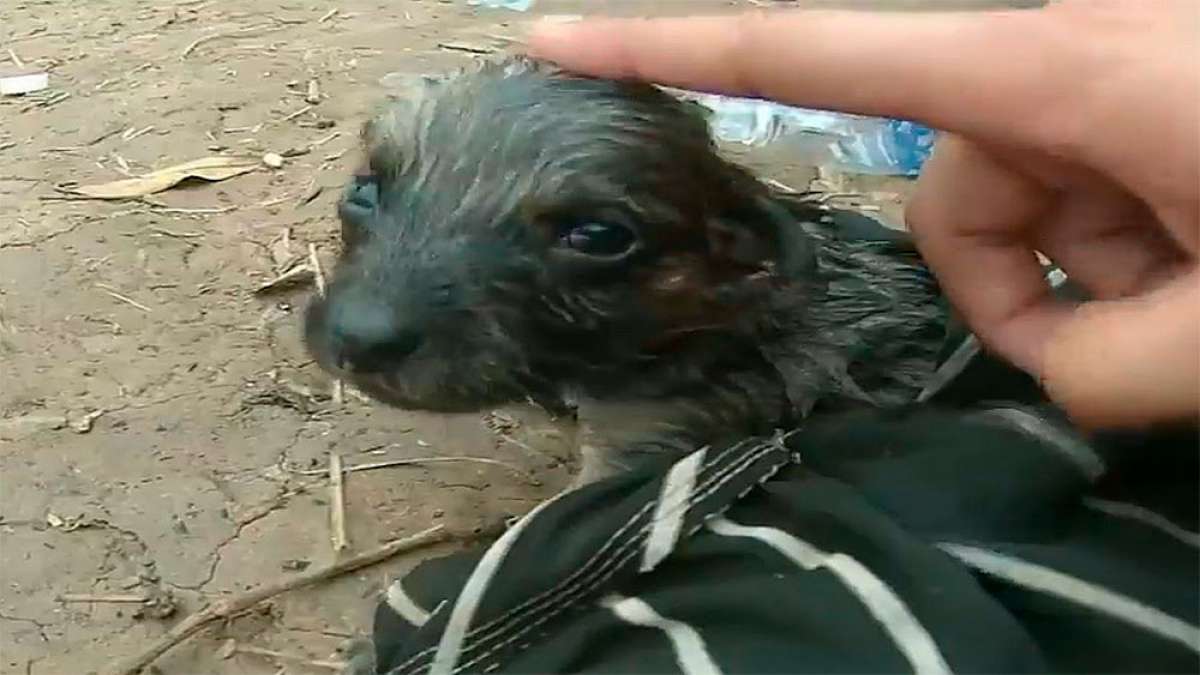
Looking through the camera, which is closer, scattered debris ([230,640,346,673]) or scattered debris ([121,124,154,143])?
scattered debris ([230,640,346,673])

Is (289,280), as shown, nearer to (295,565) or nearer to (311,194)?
(311,194)

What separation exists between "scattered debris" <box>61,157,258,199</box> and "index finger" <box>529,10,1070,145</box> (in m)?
1.71

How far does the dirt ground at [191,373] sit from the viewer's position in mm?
2277

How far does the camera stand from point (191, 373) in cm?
270

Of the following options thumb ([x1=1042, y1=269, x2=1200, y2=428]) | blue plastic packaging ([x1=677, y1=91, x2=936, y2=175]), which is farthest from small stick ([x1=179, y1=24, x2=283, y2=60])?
thumb ([x1=1042, y1=269, x2=1200, y2=428])

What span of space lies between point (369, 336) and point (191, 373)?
101 centimetres

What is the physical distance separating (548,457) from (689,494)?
36.9 inches

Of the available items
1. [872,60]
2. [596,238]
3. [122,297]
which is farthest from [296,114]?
[872,60]

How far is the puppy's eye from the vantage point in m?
1.92

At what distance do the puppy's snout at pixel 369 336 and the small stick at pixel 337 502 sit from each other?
0.62 meters

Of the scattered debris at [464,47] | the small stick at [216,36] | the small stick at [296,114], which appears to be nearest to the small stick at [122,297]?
the small stick at [296,114]

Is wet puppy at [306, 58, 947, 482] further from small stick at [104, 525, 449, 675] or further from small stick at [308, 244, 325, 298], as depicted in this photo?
small stick at [308, 244, 325, 298]

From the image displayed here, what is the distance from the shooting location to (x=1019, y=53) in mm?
1435

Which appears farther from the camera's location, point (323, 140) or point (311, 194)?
point (323, 140)
